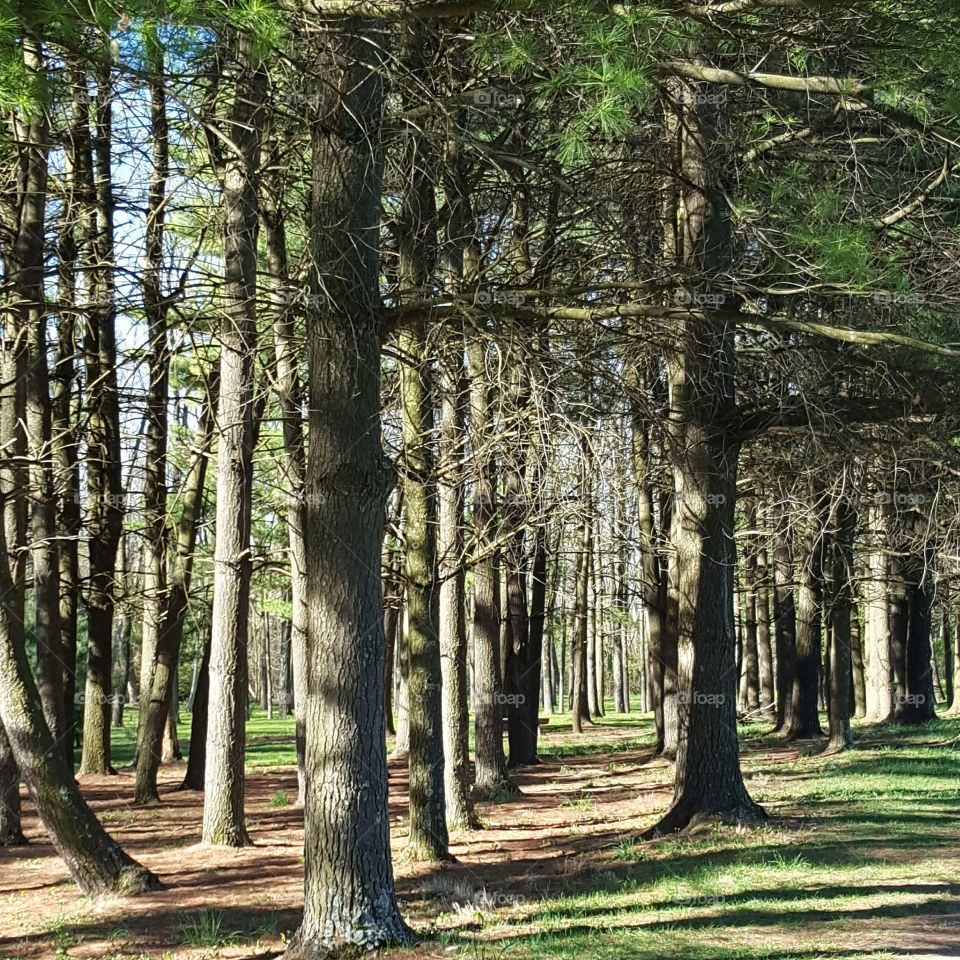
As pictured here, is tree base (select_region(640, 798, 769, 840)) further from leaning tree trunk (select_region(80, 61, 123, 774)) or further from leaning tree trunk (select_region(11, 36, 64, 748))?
leaning tree trunk (select_region(80, 61, 123, 774))

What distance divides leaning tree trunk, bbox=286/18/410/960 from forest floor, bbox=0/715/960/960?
570mm

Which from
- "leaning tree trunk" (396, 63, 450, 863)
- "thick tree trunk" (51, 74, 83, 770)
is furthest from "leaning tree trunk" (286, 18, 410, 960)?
"thick tree trunk" (51, 74, 83, 770)

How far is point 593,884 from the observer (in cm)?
912

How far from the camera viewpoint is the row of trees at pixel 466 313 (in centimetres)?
662

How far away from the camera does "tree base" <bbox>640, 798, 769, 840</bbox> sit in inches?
417

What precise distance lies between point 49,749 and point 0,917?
1.52 m

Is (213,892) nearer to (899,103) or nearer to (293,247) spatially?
(899,103)

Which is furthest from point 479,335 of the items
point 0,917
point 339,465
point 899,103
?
point 0,917

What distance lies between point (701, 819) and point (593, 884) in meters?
2.00

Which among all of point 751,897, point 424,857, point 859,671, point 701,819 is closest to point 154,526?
point 424,857

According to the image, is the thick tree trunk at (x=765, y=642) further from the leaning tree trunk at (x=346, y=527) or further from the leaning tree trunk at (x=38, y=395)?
the leaning tree trunk at (x=346, y=527)

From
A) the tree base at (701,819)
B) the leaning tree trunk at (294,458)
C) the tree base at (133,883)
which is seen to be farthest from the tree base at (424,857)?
the tree base at (133,883)

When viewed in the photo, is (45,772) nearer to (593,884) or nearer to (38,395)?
(593,884)

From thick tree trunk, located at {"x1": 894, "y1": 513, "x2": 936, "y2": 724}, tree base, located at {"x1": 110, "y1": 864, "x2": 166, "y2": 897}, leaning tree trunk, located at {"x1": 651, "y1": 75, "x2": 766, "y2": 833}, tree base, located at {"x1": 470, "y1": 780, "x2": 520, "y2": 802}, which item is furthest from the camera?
thick tree trunk, located at {"x1": 894, "y1": 513, "x2": 936, "y2": 724}
